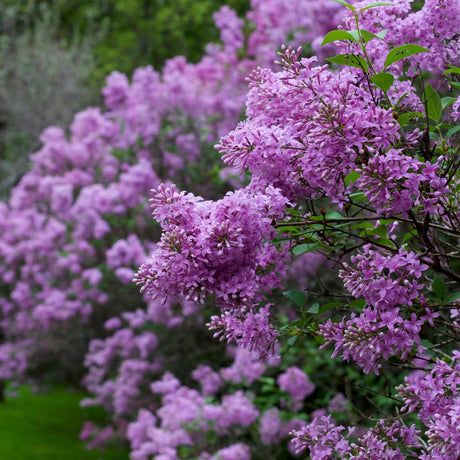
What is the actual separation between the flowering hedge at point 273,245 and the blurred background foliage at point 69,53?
14.4 feet

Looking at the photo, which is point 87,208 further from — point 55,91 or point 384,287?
point 55,91

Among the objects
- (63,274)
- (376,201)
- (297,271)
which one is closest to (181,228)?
(376,201)

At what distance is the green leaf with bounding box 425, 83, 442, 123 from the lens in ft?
6.91

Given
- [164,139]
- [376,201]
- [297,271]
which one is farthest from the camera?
[164,139]

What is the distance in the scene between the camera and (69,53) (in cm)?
1480

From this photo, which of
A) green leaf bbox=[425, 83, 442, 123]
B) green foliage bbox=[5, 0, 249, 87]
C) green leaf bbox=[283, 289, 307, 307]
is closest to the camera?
green leaf bbox=[425, 83, 442, 123]

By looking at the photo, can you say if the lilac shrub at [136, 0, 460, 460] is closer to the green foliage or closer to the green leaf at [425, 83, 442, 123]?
the green leaf at [425, 83, 442, 123]

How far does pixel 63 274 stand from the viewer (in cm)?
857

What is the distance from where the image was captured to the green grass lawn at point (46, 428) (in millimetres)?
8398

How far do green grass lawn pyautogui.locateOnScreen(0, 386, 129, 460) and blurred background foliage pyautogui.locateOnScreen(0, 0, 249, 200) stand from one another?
3.83 m

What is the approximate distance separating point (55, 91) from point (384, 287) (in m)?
13.0

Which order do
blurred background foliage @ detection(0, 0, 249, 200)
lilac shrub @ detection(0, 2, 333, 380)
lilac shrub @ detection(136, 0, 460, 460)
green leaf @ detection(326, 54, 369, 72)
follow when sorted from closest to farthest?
1. lilac shrub @ detection(136, 0, 460, 460)
2. green leaf @ detection(326, 54, 369, 72)
3. lilac shrub @ detection(0, 2, 333, 380)
4. blurred background foliage @ detection(0, 0, 249, 200)

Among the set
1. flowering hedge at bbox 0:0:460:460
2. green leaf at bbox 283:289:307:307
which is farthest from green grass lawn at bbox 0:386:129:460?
green leaf at bbox 283:289:307:307

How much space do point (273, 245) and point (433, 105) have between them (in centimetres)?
70
